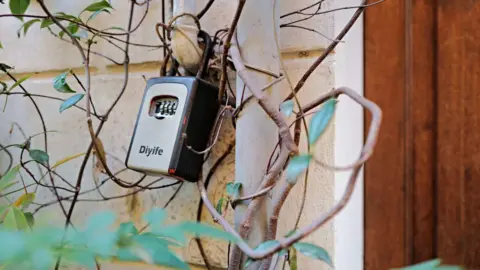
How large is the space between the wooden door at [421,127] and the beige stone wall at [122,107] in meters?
0.10

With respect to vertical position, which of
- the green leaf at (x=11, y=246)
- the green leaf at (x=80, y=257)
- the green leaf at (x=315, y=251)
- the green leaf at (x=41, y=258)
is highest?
the green leaf at (x=11, y=246)

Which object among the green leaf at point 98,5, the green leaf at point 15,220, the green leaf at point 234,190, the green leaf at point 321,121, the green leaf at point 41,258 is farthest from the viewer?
the green leaf at point 98,5

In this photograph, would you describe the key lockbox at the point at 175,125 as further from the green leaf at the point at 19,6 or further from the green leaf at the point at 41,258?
the green leaf at the point at 41,258

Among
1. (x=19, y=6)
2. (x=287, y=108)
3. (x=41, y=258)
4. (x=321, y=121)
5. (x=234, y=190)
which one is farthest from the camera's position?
(x=19, y=6)

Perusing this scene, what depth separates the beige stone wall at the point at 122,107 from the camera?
73 centimetres

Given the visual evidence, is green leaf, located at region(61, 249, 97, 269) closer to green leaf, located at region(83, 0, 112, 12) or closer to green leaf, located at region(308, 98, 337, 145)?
green leaf, located at region(308, 98, 337, 145)

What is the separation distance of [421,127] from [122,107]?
22.9 inches

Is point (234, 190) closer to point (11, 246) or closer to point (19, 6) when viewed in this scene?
point (11, 246)

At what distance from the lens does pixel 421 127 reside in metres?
0.75

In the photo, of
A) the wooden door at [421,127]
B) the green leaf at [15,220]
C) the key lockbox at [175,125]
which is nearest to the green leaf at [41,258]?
the green leaf at [15,220]

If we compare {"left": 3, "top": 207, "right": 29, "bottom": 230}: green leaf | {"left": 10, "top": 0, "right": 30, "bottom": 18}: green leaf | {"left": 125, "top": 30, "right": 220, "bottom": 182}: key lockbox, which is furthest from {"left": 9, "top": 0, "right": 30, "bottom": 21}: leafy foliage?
{"left": 3, "top": 207, "right": 29, "bottom": 230}: green leaf

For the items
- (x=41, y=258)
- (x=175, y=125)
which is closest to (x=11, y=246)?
(x=41, y=258)

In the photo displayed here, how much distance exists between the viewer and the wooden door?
28.4 inches

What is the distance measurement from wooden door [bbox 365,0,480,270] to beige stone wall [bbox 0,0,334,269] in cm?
10
